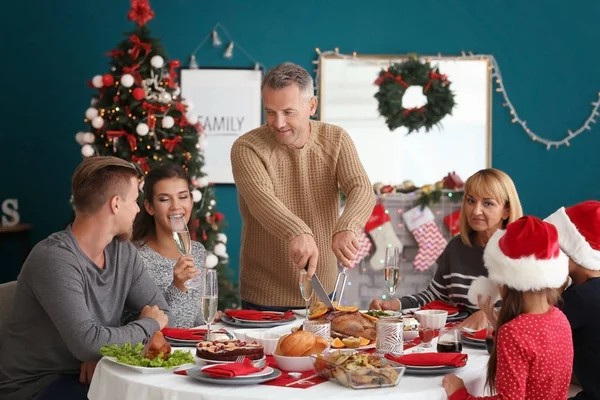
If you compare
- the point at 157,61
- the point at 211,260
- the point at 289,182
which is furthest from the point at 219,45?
the point at 289,182

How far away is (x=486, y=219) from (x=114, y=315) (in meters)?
1.51

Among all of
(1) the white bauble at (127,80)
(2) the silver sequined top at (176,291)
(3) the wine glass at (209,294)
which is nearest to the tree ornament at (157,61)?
(1) the white bauble at (127,80)

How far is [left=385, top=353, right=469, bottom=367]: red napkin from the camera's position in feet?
7.09

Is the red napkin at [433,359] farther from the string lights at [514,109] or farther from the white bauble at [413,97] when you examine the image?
the string lights at [514,109]

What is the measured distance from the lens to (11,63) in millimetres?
6699

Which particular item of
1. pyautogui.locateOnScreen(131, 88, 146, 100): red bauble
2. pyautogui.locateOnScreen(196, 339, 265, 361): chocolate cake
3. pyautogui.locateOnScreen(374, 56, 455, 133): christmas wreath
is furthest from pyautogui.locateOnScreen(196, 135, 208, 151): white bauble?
pyautogui.locateOnScreen(196, 339, 265, 361): chocolate cake

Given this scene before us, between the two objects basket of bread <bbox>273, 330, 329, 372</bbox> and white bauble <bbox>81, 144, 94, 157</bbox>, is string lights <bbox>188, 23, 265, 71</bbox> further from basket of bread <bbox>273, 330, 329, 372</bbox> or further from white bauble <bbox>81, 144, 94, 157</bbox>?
basket of bread <bbox>273, 330, 329, 372</bbox>

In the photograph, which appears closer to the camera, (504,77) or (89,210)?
(89,210)

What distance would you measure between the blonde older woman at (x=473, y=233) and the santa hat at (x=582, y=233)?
2.23 feet

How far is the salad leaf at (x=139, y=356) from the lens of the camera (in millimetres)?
2148

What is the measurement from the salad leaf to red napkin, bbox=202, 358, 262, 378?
0.49 feet

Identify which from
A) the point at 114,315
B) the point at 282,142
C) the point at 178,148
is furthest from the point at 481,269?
the point at 178,148

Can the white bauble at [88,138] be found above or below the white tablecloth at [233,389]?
above

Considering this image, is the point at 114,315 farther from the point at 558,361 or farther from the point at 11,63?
the point at 11,63
